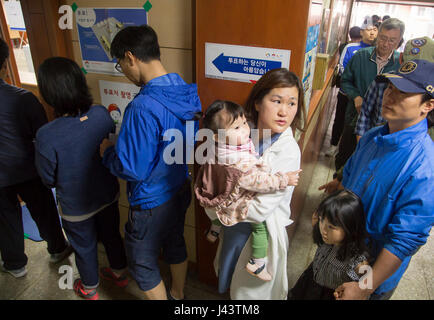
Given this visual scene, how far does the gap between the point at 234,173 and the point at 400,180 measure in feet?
2.51

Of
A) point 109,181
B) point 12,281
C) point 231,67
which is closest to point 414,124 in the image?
point 231,67

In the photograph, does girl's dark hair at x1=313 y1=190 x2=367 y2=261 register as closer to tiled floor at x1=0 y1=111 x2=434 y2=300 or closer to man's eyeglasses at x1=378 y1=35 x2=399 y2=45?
tiled floor at x1=0 y1=111 x2=434 y2=300

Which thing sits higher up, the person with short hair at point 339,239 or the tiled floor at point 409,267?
the person with short hair at point 339,239

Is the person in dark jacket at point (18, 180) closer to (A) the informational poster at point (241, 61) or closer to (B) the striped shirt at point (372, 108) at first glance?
(A) the informational poster at point (241, 61)

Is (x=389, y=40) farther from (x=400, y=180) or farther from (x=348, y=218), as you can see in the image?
(x=348, y=218)

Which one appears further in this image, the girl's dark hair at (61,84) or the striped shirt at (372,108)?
the striped shirt at (372,108)

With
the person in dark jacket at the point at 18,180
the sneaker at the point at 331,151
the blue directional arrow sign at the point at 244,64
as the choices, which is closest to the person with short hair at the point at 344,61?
the sneaker at the point at 331,151

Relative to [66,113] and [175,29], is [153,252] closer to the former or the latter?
[66,113]

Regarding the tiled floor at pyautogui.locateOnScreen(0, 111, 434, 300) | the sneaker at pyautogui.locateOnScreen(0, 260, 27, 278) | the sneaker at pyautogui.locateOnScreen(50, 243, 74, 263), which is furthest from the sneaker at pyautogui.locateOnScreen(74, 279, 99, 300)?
the sneaker at pyautogui.locateOnScreen(0, 260, 27, 278)

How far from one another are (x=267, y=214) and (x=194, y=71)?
42.1 inches

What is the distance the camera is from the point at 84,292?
2330 millimetres

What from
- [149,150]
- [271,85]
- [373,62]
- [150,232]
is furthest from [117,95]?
[373,62]

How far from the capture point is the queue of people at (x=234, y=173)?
1345mm

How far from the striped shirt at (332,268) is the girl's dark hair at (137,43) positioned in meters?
1.44
